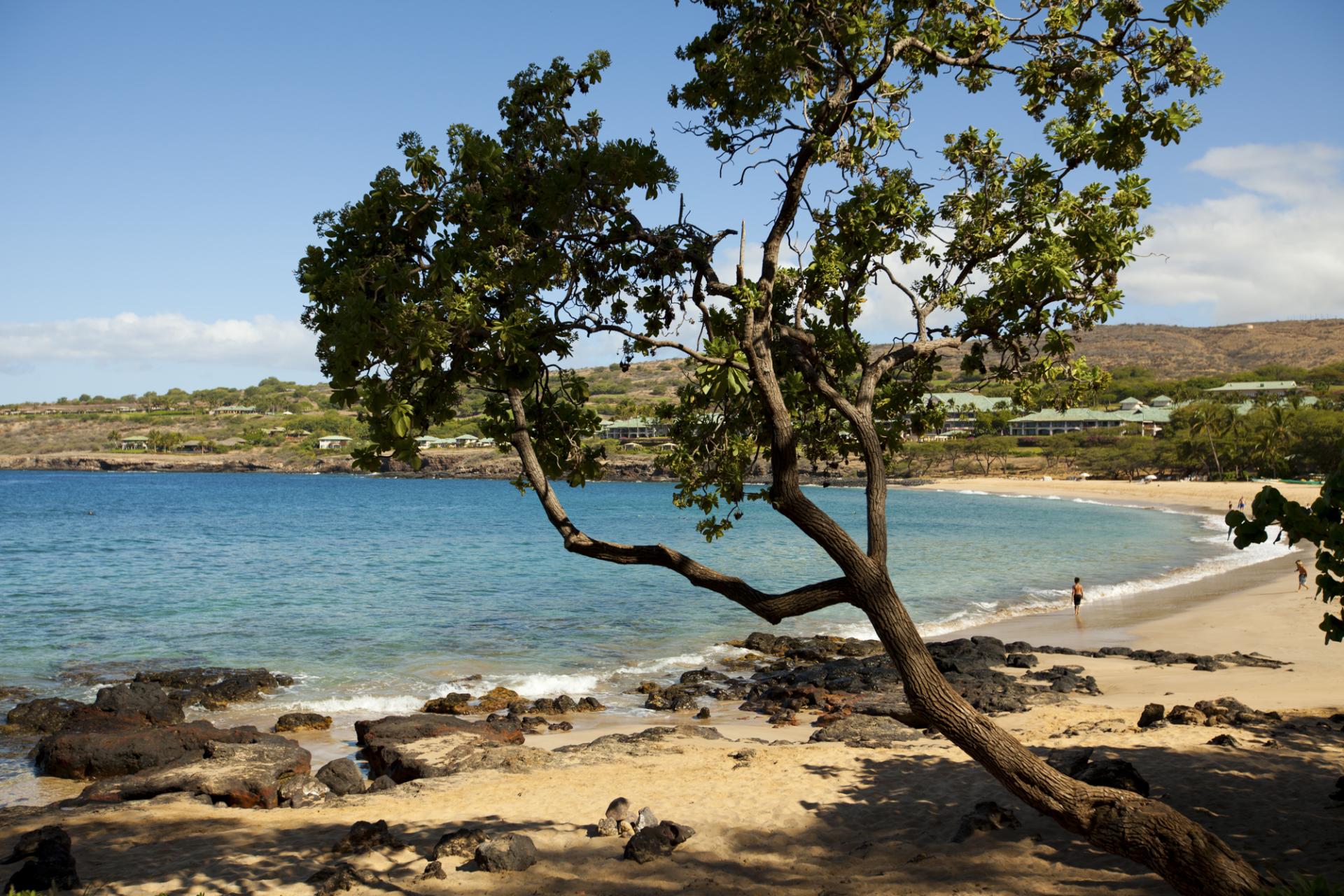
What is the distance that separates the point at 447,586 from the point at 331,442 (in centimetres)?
14788

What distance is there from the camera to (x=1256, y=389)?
140m

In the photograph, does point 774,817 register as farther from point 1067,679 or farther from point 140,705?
point 140,705

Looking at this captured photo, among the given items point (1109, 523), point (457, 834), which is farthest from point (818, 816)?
point (1109, 523)

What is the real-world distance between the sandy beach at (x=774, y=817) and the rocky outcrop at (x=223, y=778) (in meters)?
0.31

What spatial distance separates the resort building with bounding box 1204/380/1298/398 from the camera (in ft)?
448

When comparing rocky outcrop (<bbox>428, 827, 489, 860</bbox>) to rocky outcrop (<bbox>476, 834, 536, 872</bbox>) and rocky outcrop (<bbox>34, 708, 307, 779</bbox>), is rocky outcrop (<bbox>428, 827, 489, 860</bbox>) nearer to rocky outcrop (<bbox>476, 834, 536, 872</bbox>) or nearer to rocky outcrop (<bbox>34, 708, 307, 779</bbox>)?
rocky outcrop (<bbox>476, 834, 536, 872</bbox>)

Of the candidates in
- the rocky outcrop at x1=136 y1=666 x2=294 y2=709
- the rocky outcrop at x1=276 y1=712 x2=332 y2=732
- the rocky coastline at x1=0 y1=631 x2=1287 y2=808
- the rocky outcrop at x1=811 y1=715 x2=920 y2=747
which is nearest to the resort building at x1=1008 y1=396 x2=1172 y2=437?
the rocky coastline at x1=0 y1=631 x2=1287 y2=808

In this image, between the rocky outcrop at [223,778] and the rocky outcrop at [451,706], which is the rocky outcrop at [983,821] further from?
the rocky outcrop at [451,706]

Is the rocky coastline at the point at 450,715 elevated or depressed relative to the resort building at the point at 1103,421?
depressed

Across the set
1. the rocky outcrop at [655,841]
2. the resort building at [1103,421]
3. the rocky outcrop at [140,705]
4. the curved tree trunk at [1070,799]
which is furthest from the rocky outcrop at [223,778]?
the resort building at [1103,421]

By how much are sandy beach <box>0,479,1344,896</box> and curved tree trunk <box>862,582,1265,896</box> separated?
160cm

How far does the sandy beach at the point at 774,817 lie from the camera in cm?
790

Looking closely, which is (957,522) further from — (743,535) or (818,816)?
(818,816)

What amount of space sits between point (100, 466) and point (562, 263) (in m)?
182
